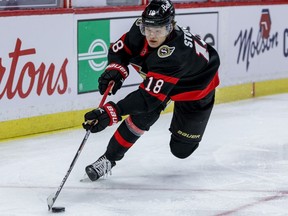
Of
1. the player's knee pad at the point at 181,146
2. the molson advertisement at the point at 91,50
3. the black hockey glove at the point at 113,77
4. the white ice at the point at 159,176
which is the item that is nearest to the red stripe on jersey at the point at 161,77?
the black hockey glove at the point at 113,77

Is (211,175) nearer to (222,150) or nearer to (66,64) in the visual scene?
(222,150)

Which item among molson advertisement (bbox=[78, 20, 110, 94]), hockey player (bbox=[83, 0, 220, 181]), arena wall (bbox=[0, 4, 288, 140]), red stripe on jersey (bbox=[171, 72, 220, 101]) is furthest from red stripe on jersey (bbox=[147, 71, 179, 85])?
molson advertisement (bbox=[78, 20, 110, 94])

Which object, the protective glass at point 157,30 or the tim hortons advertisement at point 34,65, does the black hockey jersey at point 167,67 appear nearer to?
the protective glass at point 157,30

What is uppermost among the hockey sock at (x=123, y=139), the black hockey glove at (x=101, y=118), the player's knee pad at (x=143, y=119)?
the black hockey glove at (x=101, y=118)

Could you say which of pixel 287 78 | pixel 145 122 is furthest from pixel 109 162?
pixel 287 78

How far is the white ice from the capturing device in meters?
4.13

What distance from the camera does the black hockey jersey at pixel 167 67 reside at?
416cm

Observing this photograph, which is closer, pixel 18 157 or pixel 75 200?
pixel 75 200

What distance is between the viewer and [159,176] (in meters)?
4.84

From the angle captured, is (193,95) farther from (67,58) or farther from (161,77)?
(67,58)

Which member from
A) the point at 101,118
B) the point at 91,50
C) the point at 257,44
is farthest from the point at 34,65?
the point at 257,44

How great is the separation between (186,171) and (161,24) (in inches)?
43.2

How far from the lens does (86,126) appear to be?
408cm

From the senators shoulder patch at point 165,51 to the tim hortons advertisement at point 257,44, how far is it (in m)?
3.65
